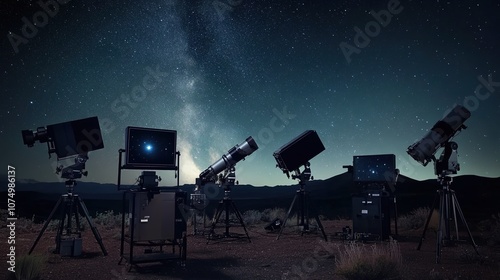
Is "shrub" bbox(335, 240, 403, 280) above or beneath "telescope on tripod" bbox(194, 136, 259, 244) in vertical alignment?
beneath

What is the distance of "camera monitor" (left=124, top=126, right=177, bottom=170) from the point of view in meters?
7.49

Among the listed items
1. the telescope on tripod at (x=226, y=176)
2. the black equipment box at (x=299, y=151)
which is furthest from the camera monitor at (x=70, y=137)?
the black equipment box at (x=299, y=151)

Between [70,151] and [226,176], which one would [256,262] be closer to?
[226,176]

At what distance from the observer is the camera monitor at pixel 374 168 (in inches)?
434

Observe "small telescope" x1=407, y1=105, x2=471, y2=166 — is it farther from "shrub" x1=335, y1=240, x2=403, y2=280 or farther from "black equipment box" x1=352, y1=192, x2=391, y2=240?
"shrub" x1=335, y1=240, x2=403, y2=280

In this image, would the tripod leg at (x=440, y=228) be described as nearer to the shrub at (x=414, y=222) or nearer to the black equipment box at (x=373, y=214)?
the black equipment box at (x=373, y=214)

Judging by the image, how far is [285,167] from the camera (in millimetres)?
11531

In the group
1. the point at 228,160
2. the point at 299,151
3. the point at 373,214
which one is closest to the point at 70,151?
the point at 228,160

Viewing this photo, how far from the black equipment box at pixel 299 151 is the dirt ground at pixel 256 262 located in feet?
8.23

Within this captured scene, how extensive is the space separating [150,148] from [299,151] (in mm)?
5512

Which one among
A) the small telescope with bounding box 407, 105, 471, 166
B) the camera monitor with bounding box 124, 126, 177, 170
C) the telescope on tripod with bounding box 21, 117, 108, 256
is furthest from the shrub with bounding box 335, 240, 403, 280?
the telescope on tripod with bounding box 21, 117, 108, 256

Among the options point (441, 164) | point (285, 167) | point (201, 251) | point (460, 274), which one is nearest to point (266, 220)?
point (285, 167)

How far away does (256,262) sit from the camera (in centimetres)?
782

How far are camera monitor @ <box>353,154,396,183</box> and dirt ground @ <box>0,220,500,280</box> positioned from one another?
2.09m
